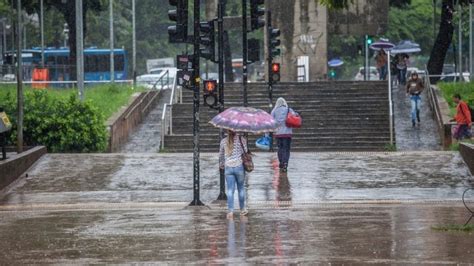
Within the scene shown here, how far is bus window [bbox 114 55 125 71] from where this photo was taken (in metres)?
76.9

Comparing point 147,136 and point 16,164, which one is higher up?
point 16,164

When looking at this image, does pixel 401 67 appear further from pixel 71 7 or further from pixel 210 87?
pixel 210 87

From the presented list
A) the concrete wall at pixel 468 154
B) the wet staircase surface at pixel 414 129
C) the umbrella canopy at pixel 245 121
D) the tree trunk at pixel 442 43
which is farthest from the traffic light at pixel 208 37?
the tree trunk at pixel 442 43

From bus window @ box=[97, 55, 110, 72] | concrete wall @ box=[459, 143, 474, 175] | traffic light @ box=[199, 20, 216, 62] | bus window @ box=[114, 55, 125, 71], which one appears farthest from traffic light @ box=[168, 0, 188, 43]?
bus window @ box=[114, 55, 125, 71]

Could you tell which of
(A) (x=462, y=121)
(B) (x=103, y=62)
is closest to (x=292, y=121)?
(A) (x=462, y=121)

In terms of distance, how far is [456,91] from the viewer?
44.5 m

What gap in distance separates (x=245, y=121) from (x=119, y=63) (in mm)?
56480

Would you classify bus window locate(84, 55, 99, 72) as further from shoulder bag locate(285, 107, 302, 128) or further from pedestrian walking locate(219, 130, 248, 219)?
pedestrian walking locate(219, 130, 248, 219)

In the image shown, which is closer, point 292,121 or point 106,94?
point 292,121

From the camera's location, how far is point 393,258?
16297 millimetres

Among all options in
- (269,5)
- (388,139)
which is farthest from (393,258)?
(269,5)

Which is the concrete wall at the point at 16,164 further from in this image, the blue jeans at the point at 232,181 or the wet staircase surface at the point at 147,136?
→ the blue jeans at the point at 232,181

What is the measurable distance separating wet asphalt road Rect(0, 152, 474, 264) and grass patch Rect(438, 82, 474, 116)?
28.0ft

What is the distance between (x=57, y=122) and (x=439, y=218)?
628 inches
